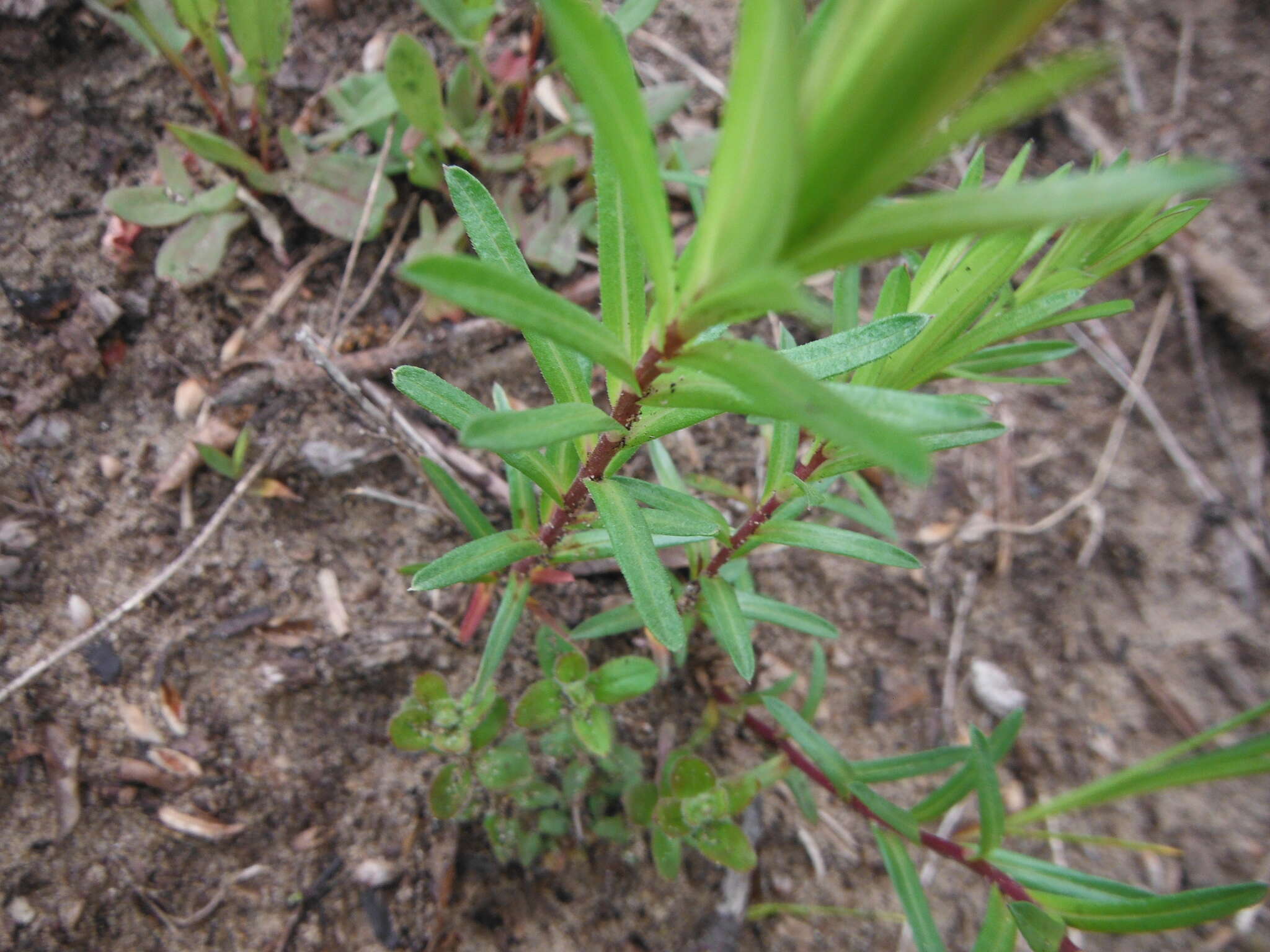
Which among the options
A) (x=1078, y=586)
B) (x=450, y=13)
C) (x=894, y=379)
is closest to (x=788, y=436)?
(x=894, y=379)

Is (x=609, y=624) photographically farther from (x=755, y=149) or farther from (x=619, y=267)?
(x=755, y=149)

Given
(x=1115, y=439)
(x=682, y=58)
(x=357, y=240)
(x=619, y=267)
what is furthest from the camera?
(x=1115, y=439)

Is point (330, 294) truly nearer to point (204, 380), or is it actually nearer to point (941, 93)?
point (204, 380)

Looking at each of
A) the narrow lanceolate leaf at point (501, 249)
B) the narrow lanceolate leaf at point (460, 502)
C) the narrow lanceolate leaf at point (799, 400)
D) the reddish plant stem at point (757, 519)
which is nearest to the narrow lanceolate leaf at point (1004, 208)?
the narrow lanceolate leaf at point (799, 400)

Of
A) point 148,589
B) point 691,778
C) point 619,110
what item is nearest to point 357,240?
point 148,589

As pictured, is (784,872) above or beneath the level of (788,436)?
beneath

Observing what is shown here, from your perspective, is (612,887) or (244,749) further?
(612,887)
